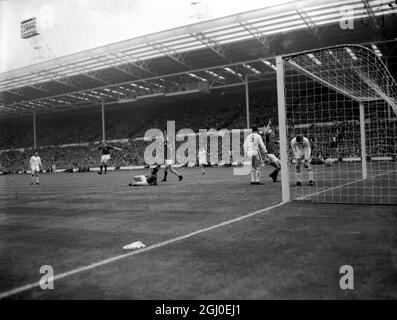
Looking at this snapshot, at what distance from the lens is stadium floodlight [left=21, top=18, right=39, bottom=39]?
4322cm

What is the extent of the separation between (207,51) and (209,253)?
3286cm

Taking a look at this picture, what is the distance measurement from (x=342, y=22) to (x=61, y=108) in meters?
44.5

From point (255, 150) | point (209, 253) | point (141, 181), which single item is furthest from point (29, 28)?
point (209, 253)

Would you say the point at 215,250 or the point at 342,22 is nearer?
the point at 215,250

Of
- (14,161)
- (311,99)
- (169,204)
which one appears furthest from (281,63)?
(14,161)

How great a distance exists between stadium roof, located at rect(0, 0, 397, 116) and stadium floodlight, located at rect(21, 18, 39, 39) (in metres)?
5.36

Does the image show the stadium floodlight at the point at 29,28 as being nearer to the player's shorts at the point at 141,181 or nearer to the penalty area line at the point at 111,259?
the player's shorts at the point at 141,181

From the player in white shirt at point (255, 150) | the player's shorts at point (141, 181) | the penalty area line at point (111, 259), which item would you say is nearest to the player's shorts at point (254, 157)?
the player in white shirt at point (255, 150)

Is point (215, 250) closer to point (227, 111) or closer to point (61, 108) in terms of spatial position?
point (227, 111)

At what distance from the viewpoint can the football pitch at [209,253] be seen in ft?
10.6

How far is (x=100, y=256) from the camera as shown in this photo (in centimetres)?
450

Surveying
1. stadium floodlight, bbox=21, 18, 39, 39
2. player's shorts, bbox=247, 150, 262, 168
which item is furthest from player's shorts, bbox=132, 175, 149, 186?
stadium floodlight, bbox=21, 18, 39, 39

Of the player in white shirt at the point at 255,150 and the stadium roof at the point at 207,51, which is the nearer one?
the player in white shirt at the point at 255,150

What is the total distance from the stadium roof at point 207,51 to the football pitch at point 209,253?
1846 centimetres
